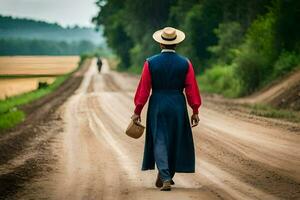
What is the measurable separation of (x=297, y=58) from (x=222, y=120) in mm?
9532

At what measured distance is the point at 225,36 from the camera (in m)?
37.7

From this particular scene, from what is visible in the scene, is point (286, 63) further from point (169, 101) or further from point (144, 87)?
point (144, 87)

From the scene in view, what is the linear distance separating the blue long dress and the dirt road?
425 millimetres

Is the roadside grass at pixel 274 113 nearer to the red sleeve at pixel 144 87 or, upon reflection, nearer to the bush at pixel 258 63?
the bush at pixel 258 63

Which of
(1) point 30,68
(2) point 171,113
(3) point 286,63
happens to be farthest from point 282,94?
(1) point 30,68

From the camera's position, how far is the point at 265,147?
1251cm

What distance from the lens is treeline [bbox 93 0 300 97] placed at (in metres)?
27.7

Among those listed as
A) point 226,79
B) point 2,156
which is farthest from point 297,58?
point 2,156

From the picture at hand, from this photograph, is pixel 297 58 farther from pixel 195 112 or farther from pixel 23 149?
pixel 195 112

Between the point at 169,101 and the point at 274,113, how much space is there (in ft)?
38.0

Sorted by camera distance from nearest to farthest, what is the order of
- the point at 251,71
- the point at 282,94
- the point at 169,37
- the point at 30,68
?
the point at 169,37
the point at 282,94
the point at 251,71
the point at 30,68

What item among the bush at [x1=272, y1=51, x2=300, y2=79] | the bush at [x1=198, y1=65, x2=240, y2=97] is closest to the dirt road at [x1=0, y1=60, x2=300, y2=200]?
the bush at [x1=272, y1=51, x2=300, y2=79]

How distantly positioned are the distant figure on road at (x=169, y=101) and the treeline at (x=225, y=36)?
1856cm

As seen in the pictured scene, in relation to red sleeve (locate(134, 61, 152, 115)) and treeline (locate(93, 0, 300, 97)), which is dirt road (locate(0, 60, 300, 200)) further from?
treeline (locate(93, 0, 300, 97))
